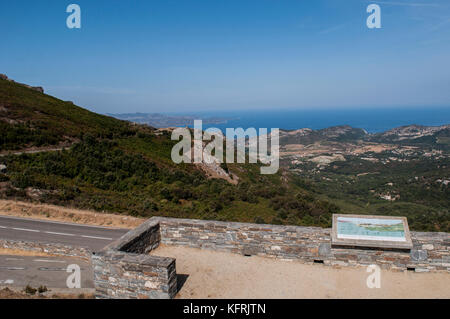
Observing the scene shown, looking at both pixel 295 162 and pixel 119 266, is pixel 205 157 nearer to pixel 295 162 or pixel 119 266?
pixel 119 266

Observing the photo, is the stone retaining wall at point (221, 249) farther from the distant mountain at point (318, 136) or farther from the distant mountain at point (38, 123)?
the distant mountain at point (318, 136)

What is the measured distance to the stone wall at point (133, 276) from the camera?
5696 mm

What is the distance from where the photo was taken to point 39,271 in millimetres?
10922

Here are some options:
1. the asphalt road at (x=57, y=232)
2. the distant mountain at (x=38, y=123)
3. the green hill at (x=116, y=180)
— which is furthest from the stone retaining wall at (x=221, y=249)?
the distant mountain at (x=38, y=123)

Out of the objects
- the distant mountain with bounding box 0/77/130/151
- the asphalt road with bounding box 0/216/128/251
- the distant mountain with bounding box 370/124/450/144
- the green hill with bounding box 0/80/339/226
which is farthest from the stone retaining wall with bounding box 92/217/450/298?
the distant mountain with bounding box 370/124/450/144

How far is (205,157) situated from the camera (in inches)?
1325

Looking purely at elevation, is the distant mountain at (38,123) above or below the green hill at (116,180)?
above

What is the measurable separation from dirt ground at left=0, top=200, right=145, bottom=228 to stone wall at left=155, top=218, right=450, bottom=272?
8.20 m

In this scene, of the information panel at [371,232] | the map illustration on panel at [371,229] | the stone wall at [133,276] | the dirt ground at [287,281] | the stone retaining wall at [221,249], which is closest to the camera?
the stone wall at [133,276]

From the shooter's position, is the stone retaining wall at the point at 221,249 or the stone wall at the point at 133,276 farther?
the stone retaining wall at the point at 221,249

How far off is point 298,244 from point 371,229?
68.9 inches

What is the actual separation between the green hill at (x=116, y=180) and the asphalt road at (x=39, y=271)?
18.0 ft

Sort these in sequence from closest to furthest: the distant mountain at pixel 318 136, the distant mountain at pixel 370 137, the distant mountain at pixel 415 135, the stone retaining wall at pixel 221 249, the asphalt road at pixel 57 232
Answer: the stone retaining wall at pixel 221 249 → the asphalt road at pixel 57 232 → the distant mountain at pixel 415 135 → the distant mountain at pixel 370 137 → the distant mountain at pixel 318 136
